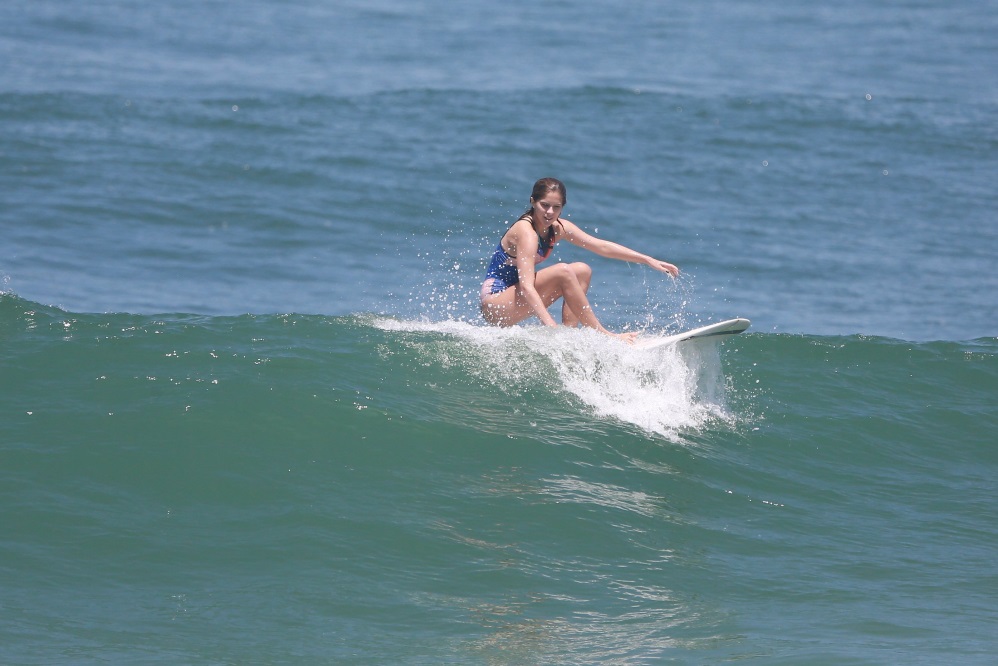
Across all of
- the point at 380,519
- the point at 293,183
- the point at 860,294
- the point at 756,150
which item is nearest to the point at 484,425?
the point at 380,519

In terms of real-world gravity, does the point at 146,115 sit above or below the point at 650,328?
above

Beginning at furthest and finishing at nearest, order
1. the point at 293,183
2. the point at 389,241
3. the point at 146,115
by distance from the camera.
Result: 1. the point at 146,115
2. the point at 293,183
3. the point at 389,241

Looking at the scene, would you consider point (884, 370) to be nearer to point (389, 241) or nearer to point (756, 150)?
point (389, 241)

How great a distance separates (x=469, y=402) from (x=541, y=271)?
1.16m

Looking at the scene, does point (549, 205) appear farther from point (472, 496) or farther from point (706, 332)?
point (472, 496)

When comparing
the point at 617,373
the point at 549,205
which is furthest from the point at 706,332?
the point at 549,205

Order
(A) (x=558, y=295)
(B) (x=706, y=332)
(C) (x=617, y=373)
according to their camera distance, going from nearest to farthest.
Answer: (B) (x=706, y=332) → (C) (x=617, y=373) → (A) (x=558, y=295)

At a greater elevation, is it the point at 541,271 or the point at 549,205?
the point at 549,205

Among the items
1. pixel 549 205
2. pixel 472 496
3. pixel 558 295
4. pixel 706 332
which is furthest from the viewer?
pixel 558 295

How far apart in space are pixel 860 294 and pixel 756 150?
6.83 metres

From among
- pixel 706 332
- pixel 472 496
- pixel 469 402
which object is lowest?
pixel 472 496

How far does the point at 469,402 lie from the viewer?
28.2 ft

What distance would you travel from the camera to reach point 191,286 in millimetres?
13797

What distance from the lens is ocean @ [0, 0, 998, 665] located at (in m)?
6.10
